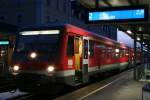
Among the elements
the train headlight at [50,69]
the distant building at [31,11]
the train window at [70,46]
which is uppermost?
the distant building at [31,11]

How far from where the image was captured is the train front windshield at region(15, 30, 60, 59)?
1559cm

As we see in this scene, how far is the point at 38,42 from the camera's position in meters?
15.9

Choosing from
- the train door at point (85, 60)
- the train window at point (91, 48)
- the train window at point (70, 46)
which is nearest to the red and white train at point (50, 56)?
the train window at point (70, 46)

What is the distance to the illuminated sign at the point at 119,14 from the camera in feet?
55.6

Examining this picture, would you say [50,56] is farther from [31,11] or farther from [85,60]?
[31,11]

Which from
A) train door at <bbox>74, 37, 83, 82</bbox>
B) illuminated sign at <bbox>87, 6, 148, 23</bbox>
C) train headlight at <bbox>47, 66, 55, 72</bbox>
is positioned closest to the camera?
train headlight at <bbox>47, 66, 55, 72</bbox>

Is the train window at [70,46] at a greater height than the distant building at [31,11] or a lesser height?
lesser

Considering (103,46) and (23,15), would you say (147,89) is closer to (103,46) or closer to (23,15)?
(103,46)

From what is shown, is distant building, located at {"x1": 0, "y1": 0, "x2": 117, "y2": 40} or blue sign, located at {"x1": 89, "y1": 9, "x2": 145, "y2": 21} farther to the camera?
distant building, located at {"x1": 0, "y1": 0, "x2": 117, "y2": 40}

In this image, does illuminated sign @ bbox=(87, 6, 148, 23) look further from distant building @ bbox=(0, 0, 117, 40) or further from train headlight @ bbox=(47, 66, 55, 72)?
distant building @ bbox=(0, 0, 117, 40)

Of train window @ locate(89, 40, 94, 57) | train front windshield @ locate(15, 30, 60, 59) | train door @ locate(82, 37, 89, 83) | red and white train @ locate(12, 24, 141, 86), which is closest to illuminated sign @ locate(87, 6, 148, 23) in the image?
red and white train @ locate(12, 24, 141, 86)

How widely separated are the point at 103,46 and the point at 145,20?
6.99 meters

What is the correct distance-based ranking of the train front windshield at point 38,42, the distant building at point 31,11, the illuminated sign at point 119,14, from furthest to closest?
the distant building at point 31,11 → the illuminated sign at point 119,14 → the train front windshield at point 38,42

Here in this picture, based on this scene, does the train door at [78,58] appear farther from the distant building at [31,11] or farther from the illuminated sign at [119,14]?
the distant building at [31,11]
